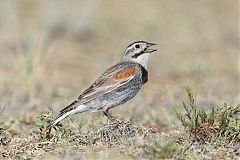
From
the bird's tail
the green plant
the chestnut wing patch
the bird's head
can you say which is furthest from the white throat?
the green plant

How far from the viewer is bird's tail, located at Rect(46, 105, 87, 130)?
7545 mm

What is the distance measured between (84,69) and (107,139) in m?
6.11

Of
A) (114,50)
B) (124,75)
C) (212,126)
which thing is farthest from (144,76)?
(114,50)

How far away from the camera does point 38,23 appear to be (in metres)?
16.4

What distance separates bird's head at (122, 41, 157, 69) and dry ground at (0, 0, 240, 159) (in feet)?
2.30

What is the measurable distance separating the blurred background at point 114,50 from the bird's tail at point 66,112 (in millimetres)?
906

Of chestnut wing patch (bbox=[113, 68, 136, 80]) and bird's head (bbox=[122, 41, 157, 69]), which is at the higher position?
bird's head (bbox=[122, 41, 157, 69])

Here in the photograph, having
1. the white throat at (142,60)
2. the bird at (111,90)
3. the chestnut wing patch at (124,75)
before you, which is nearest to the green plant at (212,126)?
the bird at (111,90)

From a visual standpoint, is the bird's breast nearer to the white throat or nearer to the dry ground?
the white throat

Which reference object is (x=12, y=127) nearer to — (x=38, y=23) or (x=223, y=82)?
(x=223, y=82)

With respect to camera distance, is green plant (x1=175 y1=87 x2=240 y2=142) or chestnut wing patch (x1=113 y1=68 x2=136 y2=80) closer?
green plant (x1=175 y1=87 x2=240 y2=142)

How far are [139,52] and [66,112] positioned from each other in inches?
55.0

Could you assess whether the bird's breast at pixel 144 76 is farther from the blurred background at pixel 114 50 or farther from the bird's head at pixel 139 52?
the blurred background at pixel 114 50

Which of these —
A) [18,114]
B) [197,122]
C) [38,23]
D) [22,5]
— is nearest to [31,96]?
[18,114]
